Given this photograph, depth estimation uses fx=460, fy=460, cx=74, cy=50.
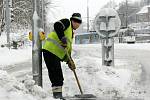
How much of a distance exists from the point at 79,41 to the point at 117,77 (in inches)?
2058

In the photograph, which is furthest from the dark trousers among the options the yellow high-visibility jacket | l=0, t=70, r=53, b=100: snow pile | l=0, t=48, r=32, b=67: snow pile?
l=0, t=48, r=32, b=67: snow pile

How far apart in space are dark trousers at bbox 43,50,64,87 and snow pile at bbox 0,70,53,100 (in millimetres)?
653

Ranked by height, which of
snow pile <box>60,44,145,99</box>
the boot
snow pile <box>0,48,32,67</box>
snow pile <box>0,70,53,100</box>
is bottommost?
snow pile <box>0,48,32,67</box>

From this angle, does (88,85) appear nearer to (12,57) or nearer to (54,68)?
(54,68)

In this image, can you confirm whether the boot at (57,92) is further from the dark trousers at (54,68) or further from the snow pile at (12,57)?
the snow pile at (12,57)

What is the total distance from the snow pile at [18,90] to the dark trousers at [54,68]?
653 millimetres

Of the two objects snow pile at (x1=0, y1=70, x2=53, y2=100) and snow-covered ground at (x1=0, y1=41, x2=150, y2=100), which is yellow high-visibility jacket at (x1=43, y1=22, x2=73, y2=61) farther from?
snow pile at (x1=0, y1=70, x2=53, y2=100)

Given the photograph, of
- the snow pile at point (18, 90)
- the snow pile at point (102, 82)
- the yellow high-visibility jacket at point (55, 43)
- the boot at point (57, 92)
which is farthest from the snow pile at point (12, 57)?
the snow pile at point (18, 90)

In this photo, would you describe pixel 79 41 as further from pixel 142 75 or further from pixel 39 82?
pixel 39 82

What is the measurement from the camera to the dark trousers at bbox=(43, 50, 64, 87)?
832cm

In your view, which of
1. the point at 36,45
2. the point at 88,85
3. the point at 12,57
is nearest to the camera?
the point at 36,45

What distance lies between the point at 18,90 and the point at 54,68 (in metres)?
1.36

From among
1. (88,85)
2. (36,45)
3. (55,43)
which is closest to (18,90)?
(55,43)

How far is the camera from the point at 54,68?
27.3ft
